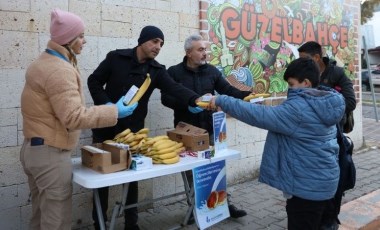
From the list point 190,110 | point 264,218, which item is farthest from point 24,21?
point 264,218

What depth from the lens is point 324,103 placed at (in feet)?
7.90

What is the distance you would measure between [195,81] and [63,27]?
5.28ft

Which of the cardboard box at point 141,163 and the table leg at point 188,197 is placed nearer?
the cardboard box at point 141,163

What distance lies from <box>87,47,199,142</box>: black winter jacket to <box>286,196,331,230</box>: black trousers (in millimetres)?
1212

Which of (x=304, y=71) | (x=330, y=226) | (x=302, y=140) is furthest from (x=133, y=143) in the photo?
(x=330, y=226)

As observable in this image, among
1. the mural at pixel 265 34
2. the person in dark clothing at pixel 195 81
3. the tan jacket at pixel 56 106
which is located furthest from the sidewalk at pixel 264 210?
the tan jacket at pixel 56 106

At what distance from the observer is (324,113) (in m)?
2.41

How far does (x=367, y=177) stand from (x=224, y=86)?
291cm

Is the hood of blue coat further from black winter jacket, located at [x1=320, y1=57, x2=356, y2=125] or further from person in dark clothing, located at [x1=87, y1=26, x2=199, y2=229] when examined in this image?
black winter jacket, located at [x1=320, y1=57, x2=356, y2=125]

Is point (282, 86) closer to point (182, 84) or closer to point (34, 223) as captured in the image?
point (182, 84)

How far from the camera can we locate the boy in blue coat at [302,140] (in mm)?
2422

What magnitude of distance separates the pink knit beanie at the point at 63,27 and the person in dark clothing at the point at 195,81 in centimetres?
138

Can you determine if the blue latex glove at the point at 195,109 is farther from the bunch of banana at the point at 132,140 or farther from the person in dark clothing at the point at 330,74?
the person in dark clothing at the point at 330,74

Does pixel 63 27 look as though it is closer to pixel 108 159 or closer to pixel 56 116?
pixel 56 116
